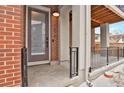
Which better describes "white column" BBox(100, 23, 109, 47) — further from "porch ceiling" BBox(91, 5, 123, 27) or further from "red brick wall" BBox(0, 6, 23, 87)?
"red brick wall" BBox(0, 6, 23, 87)

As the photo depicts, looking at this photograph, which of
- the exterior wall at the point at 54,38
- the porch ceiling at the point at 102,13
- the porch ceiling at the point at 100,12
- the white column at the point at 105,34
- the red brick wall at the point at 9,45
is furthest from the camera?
the white column at the point at 105,34

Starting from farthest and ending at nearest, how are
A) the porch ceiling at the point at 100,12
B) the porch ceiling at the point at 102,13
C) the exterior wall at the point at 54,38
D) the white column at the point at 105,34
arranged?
the white column at the point at 105,34 → the porch ceiling at the point at 102,13 → the porch ceiling at the point at 100,12 → the exterior wall at the point at 54,38

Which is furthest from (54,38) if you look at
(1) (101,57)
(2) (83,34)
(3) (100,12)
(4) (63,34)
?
(1) (101,57)

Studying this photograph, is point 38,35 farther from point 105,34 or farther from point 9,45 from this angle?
point 105,34

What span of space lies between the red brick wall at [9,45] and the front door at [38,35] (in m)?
2.98

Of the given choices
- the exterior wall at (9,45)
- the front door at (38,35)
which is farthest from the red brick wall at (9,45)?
the front door at (38,35)

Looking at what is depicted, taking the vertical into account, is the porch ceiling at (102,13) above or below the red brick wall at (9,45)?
above

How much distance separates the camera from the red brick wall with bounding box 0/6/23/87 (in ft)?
6.72

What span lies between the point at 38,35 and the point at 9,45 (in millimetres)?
3369

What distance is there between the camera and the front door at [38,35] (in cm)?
520

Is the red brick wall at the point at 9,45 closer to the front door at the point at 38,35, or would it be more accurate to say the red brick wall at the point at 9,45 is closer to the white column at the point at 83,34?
the white column at the point at 83,34

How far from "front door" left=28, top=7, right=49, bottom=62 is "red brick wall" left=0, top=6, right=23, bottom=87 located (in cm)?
298
